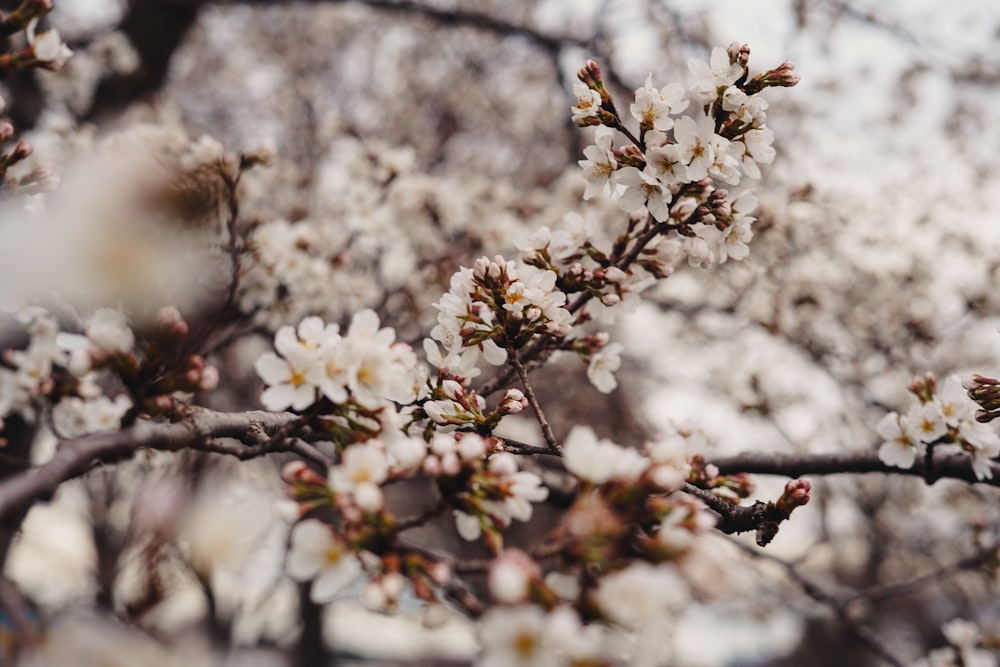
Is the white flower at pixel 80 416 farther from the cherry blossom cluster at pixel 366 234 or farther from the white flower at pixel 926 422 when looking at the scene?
the white flower at pixel 926 422

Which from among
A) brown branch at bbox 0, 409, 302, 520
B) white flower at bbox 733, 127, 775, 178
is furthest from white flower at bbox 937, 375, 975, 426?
brown branch at bbox 0, 409, 302, 520

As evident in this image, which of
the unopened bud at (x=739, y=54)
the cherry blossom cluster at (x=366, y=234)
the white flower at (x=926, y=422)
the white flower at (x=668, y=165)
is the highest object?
the unopened bud at (x=739, y=54)

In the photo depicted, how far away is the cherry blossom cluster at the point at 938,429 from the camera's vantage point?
1.81 metres

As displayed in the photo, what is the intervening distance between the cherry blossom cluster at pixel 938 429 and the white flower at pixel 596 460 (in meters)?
1.20

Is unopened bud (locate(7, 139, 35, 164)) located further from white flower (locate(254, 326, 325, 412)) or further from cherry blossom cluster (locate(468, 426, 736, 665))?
cherry blossom cluster (locate(468, 426, 736, 665))

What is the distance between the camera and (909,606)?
15.9 m

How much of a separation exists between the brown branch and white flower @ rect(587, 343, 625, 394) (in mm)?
919

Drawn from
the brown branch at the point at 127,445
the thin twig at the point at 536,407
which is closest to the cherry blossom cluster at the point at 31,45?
the brown branch at the point at 127,445

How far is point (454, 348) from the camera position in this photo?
1.72 meters

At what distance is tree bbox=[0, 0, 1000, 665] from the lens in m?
1.09

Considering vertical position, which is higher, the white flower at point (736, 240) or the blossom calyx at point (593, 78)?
the blossom calyx at point (593, 78)

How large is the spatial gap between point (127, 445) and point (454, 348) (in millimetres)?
780

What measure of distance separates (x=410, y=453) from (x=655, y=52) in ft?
17.0

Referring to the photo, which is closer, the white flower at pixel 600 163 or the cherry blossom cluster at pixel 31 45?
the white flower at pixel 600 163
